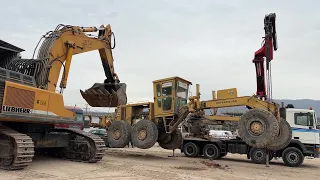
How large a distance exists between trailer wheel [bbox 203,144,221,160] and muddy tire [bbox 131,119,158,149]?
3812 mm

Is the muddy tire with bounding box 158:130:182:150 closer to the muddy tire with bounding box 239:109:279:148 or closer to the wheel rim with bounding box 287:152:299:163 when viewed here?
the wheel rim with bounding box 287:152:299:163

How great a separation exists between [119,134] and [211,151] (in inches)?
193

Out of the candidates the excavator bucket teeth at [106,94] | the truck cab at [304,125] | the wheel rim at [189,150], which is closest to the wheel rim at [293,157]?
the truck cab at [304,125]

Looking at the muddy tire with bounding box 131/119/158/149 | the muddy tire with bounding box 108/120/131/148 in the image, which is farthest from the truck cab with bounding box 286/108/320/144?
the muddy tire with bounding box 108/120/131/148

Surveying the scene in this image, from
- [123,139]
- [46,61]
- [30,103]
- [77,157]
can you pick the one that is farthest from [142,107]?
[30,103]

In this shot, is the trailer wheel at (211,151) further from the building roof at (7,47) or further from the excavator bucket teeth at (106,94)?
the building roof at (7,47)

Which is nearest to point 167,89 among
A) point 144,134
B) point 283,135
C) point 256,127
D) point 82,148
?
point 144,134

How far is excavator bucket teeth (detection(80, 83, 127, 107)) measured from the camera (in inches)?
603

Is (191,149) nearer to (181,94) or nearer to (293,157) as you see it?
(181,94)

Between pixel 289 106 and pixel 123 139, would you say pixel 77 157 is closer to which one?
pixel 123 139

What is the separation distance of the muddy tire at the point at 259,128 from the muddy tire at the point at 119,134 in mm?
6063

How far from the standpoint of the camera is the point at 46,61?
1131 centimetres

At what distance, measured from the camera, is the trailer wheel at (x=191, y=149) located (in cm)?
1744

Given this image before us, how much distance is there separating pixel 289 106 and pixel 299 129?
131 centimetres
